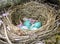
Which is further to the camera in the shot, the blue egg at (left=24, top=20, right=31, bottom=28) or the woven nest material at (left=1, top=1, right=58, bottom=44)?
the blue egg at (left=24, top=20, right=31, bottom=28)

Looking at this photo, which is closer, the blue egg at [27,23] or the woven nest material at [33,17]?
the woven nest material at [33,17]

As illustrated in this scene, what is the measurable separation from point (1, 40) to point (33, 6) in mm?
484

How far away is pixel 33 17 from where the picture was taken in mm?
1795

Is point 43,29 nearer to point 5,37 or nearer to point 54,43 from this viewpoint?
point 54,43

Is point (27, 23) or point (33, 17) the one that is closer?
point (27, 23)

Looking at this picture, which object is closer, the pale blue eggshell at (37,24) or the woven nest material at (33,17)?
the woven nest material at (33,17)

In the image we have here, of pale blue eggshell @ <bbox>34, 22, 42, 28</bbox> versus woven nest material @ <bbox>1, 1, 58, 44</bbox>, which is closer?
woven nest material @ <bbox>1, 1, 58, 44</bbox>

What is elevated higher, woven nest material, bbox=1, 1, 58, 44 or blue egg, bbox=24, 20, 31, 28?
woven nest material, bbox=1, 1, 58, 44

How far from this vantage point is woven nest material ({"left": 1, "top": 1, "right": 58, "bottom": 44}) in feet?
4.81

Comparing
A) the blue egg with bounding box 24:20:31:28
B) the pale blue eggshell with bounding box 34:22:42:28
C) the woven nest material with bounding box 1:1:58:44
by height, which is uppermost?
the woven nest material with bounding box 1:1:58:44

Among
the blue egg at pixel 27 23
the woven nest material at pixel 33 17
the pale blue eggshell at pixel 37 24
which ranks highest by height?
the woven nest material at pixel 33 17

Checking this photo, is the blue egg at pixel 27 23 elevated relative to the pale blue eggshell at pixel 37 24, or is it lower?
lower

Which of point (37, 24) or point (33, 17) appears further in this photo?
point (33, 17)

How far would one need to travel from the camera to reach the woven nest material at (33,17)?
1465 millimetres
